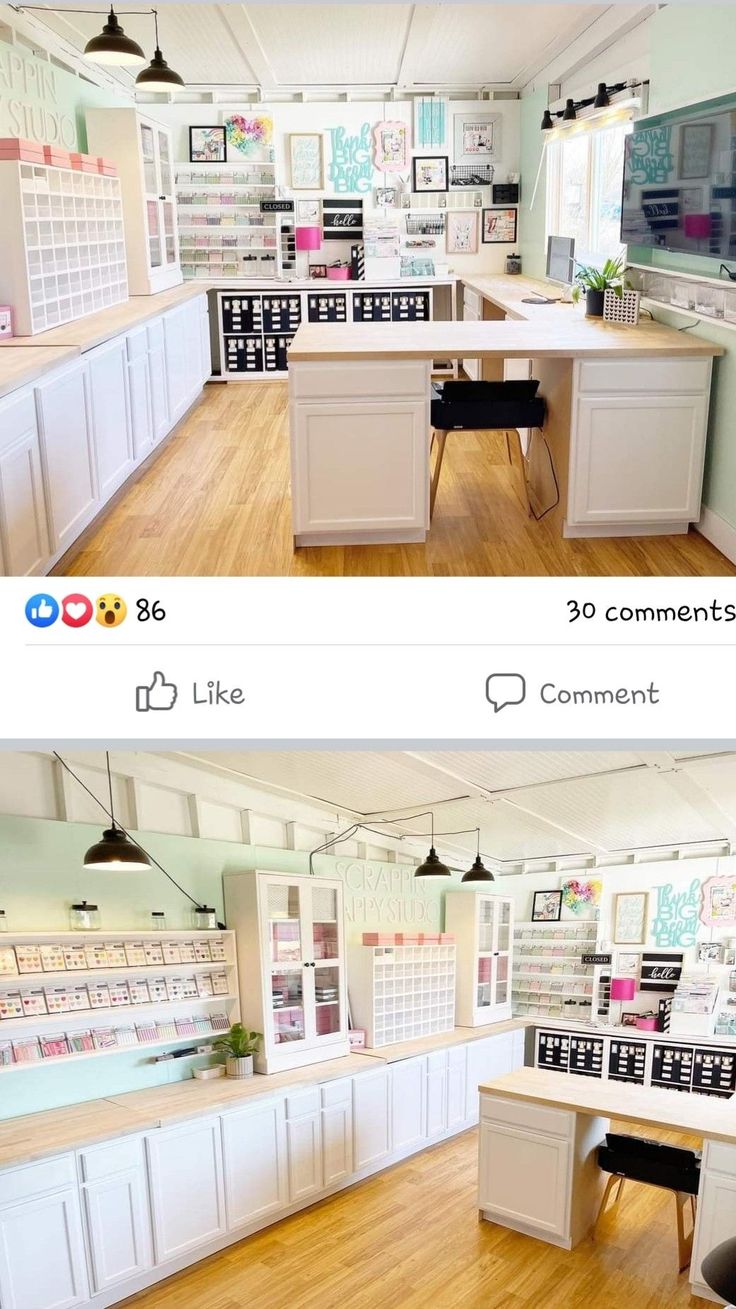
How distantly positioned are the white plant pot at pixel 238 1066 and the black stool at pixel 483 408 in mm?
2632

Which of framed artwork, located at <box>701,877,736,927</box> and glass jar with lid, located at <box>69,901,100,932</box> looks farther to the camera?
framed artwork, located at <box>701,877,736,927</box>

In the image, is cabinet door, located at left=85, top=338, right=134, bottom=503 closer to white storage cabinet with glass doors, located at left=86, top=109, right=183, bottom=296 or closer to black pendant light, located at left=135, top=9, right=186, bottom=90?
black pendant light, located at left=135, top=9, right=186, bottom=90

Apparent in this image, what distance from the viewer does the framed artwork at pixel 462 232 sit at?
850 centimetres

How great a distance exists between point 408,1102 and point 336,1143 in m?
0.85

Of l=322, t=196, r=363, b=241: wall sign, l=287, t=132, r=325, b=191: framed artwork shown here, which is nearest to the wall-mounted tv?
l=287, t=132, r=325, b=191: framed artwork

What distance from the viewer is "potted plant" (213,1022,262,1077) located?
4.39m

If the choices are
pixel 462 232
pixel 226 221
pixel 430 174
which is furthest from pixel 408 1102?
pixel 430 174

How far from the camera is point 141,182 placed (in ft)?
20.5

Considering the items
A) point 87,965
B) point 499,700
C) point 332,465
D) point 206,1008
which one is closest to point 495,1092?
point 206,1008

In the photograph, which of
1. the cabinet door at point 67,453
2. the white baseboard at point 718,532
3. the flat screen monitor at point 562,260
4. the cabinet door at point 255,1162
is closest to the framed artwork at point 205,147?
the flat screen monitor at point 562,260

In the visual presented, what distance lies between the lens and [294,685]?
46.1 inches

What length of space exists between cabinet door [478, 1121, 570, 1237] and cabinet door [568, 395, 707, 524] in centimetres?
277

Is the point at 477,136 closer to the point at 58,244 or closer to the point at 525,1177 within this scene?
the point at 58,244

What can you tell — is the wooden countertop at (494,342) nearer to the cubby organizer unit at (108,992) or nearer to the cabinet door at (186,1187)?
the cubby organizer unit at (108,992)
